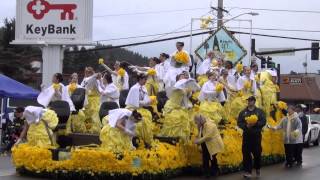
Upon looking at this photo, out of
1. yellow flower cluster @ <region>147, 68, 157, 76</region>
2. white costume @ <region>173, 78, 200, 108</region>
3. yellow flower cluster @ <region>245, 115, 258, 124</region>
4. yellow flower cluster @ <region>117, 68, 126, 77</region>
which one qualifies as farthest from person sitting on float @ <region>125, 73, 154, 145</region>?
yellow flower cluster @ <region>117, 68, 126, 77</region>

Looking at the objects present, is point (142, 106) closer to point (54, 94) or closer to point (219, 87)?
point (219, 87)

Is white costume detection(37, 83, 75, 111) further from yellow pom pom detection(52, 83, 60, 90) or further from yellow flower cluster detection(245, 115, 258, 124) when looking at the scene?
yellow flower cluster detection(245, 115, 258, 124)

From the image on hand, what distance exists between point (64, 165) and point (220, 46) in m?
9.04

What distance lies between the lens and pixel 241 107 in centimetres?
1730

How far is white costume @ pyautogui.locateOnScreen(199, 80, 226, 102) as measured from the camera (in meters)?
15.6

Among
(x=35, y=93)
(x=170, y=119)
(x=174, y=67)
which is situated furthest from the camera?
(x=35, y=93)

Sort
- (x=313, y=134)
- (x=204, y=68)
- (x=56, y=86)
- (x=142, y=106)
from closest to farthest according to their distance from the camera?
(x=142, y=106), (x=56, y=86), (x=204, y=68), (x=313, y=134)

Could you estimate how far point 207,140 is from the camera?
540 inches

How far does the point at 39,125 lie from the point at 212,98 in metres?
4.58

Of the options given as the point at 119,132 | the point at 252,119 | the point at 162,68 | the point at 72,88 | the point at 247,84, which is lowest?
the point at 119,132

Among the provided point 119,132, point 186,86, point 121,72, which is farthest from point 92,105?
point 119,132

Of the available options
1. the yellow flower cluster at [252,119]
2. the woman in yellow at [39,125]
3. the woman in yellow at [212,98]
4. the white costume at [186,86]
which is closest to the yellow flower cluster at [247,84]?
the woman in yellow at [212,98]

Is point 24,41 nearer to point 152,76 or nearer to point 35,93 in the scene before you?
point 35,93

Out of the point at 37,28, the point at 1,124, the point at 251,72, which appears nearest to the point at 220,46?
the point at 251,72
